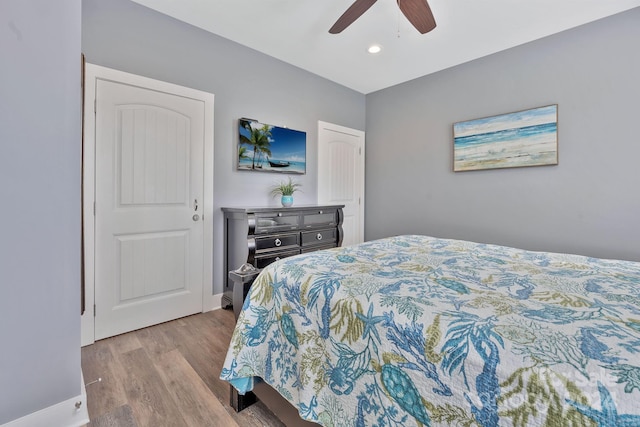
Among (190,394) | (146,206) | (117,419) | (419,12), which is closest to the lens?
(117,419)

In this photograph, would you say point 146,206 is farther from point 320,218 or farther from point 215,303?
point 320,218

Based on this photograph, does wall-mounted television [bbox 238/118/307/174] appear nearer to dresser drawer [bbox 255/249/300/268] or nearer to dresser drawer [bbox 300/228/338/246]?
dresser drawer [bbox 300/228/338/246]

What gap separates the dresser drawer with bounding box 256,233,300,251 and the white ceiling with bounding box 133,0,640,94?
1.96 meters

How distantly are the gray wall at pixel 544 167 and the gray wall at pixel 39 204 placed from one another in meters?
3.45

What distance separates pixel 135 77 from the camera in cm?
234

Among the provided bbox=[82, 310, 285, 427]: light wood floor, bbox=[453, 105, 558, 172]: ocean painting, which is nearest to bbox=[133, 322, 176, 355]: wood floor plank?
bbox=[82, 310, 285, 427]: light wood floor

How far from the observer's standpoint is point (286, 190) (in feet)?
10.5

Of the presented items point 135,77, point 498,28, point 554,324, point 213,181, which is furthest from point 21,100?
point 498,28

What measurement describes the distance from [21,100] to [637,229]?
420cm

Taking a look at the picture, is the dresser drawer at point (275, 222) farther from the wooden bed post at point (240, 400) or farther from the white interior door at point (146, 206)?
the wooden bed post at point (240, 400)

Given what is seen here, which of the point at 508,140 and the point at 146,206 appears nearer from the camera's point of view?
the point at 146,206

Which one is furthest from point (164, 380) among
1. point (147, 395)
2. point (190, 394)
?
point (190, 394)

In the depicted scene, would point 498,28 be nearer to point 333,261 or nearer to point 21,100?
point 333,261

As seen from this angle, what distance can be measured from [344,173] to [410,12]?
2.29 meters
